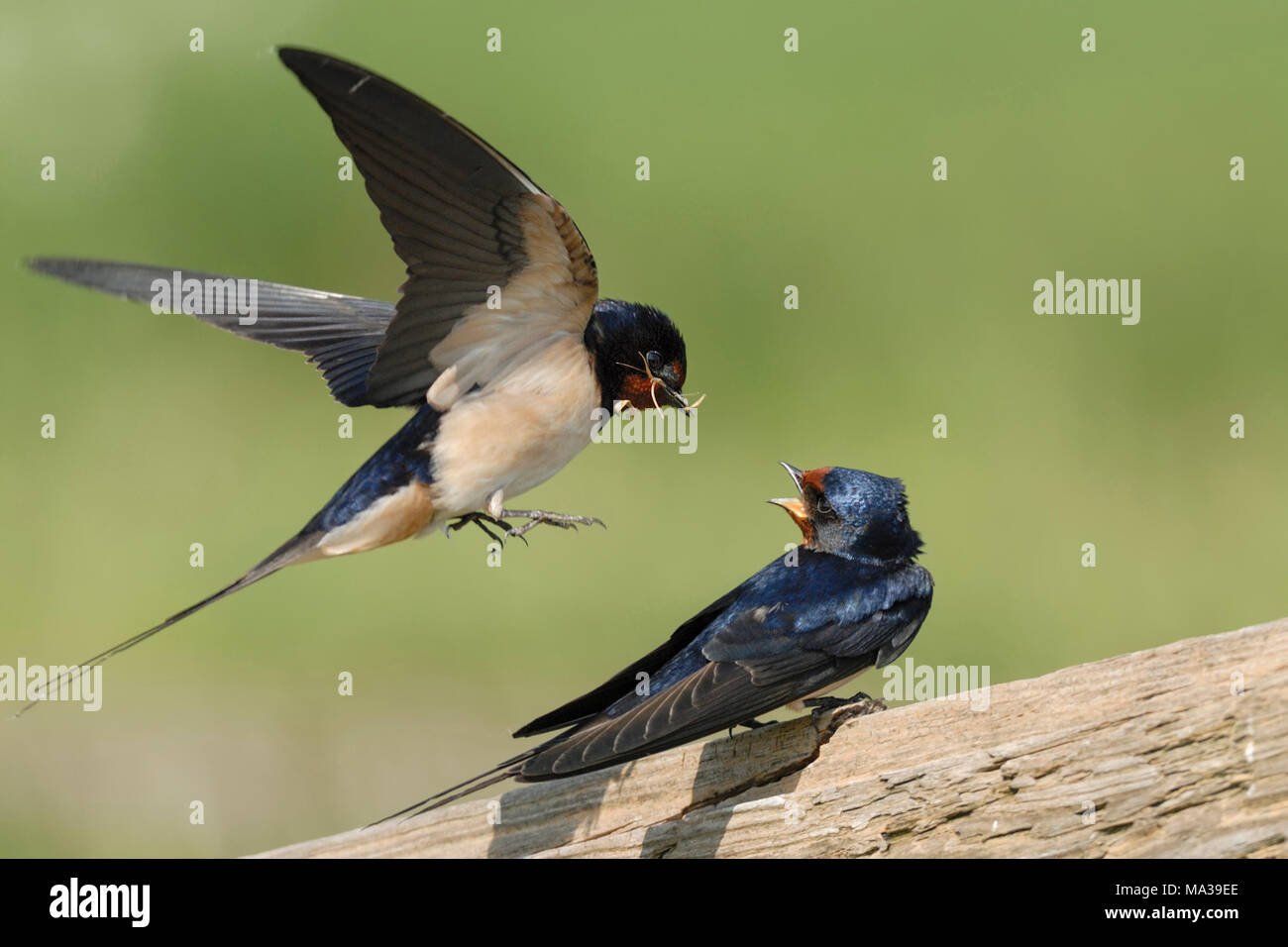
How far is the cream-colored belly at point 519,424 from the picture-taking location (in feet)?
10.7

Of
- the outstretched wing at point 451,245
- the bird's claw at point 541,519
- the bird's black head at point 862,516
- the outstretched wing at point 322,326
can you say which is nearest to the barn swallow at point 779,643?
the bird's black head at point 862,516

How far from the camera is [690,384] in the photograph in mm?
9188

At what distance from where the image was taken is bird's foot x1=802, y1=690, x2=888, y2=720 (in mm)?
2946

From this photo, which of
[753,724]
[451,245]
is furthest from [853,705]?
[451,245]

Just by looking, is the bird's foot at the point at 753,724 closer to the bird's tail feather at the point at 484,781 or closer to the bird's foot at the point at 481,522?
the bird's tail feather at the point at 484,781

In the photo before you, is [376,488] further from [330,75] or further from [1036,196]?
[1036,196]

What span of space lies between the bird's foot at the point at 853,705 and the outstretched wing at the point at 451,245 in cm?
80

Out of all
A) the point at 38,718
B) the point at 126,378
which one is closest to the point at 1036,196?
the point at 126,378

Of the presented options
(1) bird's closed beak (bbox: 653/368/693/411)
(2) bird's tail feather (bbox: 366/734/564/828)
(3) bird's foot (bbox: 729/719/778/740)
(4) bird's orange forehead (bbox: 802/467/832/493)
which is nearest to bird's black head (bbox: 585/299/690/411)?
(1) bird's closed beak (bbox: 653/368/693/411)

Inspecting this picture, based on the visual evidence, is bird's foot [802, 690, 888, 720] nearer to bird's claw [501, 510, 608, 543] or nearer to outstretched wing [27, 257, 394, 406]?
bird's claw [501, 510, 608, 543]

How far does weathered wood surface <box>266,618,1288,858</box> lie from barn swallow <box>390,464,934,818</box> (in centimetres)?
10

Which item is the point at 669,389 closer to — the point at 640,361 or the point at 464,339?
the point at 640,361

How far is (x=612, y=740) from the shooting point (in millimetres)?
2746

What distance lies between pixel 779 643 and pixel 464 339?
2.56 ft
